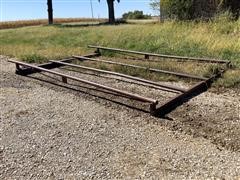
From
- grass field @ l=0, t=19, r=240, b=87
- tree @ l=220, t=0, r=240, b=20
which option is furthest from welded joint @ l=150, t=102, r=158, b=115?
tree @ l=220, t=0, r=240, b=20

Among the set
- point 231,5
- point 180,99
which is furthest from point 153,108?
point 231,5

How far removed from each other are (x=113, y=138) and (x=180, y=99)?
2020 mm

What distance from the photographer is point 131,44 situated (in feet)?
42.3

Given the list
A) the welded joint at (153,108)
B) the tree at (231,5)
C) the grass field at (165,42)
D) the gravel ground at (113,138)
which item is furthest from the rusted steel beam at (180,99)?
the tree at (231,5)

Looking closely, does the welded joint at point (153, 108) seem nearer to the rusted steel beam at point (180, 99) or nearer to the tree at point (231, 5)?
the rusted steel beam at point (180, 99)

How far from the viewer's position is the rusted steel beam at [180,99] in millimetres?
6059

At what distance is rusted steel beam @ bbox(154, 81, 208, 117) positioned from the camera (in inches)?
239

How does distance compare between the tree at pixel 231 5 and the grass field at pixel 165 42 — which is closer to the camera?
the grass field at pixel 165 42

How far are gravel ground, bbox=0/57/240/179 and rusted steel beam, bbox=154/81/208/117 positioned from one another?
15cm

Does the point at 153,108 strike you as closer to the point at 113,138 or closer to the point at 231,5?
the point at 113,138

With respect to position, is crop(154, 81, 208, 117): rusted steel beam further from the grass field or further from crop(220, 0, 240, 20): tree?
crop(220, 0, 240, 20): tree

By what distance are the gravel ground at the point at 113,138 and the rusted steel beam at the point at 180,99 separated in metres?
0.15

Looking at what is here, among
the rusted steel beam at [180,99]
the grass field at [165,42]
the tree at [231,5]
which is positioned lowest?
the rusted steel beam at [180,99]

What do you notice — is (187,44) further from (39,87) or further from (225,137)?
(225,137)
